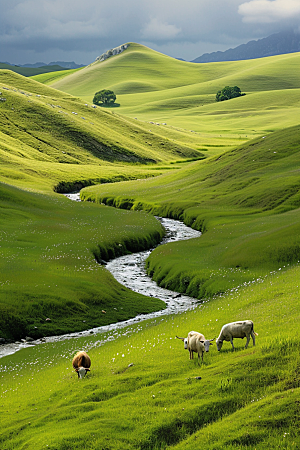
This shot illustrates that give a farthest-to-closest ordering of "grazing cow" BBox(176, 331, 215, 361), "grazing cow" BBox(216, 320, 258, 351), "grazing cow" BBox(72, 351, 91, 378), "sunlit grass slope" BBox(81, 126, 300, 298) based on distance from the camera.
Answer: "sunlit grass slope" BBox(81, 126, 300, 298)
"grazing cow" BBox(72, 351, 91, 378)
"grazing cow" BBox(176, 331, 215, 361)
"grazing cow" BBox(216, 320, 258, 351)

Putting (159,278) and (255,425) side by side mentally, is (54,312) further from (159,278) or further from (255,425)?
(255,425)

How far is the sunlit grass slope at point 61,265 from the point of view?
105 ft

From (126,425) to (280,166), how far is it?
79186 mm

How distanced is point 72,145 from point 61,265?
118 m

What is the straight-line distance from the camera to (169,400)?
14.2 m

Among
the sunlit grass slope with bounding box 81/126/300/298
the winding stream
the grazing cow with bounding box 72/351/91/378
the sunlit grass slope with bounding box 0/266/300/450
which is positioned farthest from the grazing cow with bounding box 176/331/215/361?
the sunlit grass slope with bounding box 81/126/300/298

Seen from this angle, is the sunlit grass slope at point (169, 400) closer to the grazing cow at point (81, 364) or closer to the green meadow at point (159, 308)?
the green meadow at point (159, 308)

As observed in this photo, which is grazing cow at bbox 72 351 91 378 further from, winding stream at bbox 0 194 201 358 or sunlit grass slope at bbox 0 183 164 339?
sunlit grass slope at bbox 0 183 164 339

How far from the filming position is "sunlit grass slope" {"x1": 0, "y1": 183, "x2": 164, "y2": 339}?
32.0m

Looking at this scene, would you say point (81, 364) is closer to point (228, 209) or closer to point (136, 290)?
point (136, 290)

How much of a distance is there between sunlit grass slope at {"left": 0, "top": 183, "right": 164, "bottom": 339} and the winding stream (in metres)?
0.94

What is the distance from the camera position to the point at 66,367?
21828 millimetres

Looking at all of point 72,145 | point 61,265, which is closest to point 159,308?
point 61,265

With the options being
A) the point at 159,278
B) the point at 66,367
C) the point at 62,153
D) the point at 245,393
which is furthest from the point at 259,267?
the point at 62,153
